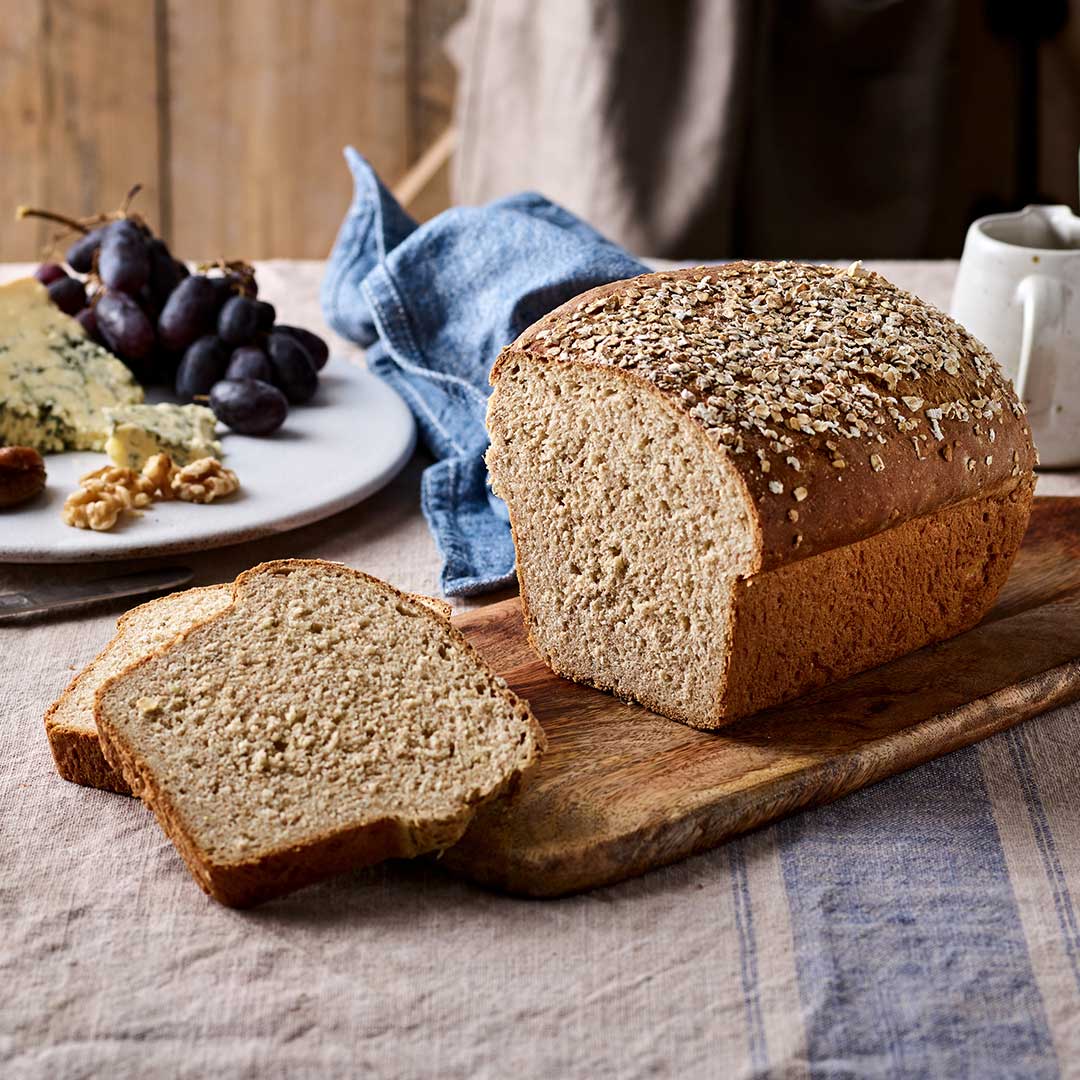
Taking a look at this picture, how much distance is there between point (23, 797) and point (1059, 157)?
15.0 ft

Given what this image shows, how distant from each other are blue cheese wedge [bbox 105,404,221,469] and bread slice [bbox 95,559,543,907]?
690 millimetres

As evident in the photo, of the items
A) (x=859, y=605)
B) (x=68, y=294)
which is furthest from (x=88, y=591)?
(x=859, y=605)

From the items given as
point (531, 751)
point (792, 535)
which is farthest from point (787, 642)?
point (531, 751)

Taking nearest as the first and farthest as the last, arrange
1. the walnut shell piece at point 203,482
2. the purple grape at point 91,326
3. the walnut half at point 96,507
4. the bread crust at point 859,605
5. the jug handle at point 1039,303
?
1. the bread crust at point 859,605
2. the walnut half at point 96,507
3. the walnut shell piece at point 203,482
4. the jug handle at point 1039,303
5. the purple grape at point 91,326

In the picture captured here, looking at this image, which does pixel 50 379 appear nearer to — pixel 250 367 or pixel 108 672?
pixel 250 367

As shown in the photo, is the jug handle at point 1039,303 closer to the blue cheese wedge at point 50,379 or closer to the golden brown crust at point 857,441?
the golden brown crust at point 857,441

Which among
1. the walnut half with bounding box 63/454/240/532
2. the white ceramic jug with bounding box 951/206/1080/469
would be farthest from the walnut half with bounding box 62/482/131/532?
the white ceramic jug with bounding box 951/206/1080/469

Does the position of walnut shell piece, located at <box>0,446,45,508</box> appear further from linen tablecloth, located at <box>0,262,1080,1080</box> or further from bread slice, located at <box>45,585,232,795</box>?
linen tablecloth, located at <box>0,262,1080,1080</box>

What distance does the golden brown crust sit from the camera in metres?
1.73

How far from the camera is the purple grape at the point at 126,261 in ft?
9.21

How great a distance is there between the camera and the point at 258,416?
8.63 feet

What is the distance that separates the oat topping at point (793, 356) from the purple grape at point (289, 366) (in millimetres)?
916

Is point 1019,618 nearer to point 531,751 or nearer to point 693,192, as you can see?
point 531,751

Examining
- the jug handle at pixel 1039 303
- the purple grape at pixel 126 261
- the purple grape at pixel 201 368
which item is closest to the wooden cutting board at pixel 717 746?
the jug handle at pixel 1039 303
